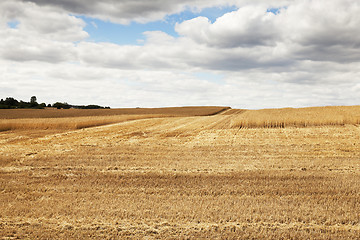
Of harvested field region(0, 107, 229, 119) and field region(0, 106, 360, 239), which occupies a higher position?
harvested field region(0, 107, 229, 119)

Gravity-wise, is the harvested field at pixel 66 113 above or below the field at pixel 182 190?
above

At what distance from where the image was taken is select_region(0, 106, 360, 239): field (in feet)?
22.5

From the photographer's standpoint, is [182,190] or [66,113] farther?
[66,113]

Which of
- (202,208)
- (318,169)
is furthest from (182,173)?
(318,169)

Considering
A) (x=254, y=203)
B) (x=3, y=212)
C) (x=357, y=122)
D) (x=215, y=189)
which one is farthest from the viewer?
(x=357, y=122)

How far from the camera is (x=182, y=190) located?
9734 mm

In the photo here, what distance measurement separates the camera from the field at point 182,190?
687cm

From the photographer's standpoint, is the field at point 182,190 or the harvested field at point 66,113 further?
the harvested field at point 66,113

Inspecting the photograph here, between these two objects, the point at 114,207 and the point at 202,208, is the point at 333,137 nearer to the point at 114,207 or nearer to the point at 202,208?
the point at 202,208

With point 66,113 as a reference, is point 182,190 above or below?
below

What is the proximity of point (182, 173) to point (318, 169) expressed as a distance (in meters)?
5.58

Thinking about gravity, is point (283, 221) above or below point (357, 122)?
below

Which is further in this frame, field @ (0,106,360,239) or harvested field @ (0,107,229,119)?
harvested field @ (0,107,229,119)

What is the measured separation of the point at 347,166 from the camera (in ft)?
42.4
